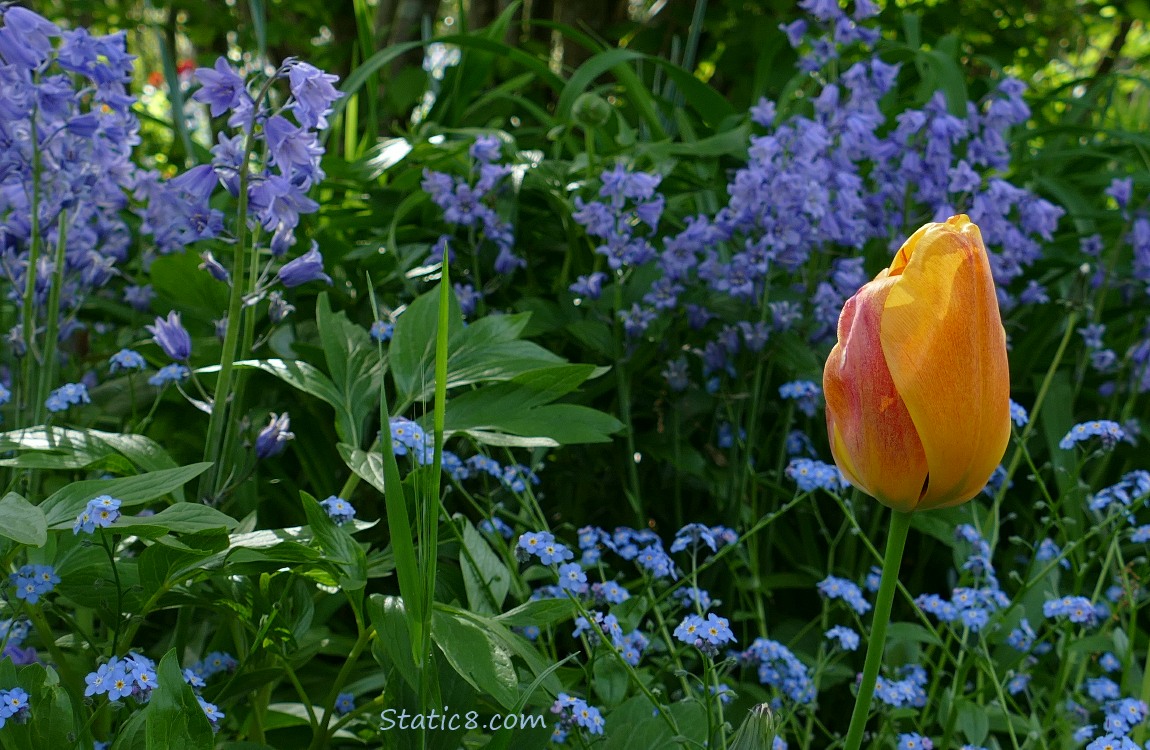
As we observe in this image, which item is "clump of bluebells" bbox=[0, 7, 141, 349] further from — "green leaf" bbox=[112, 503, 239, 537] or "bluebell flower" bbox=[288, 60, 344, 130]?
"green leaf" bbox=[112, 503, 239, 537]

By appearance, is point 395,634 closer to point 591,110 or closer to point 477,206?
point 477,206

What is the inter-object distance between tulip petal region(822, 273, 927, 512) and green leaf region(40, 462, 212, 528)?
589mm

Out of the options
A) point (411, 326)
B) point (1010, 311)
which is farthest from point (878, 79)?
point (411, 326)

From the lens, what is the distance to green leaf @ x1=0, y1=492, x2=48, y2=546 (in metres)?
0.86

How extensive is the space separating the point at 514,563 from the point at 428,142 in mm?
1092

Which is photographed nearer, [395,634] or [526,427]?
[395,634]

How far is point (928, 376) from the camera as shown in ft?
2.42

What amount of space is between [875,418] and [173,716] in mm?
631

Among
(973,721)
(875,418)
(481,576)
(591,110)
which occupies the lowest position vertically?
(973,721)

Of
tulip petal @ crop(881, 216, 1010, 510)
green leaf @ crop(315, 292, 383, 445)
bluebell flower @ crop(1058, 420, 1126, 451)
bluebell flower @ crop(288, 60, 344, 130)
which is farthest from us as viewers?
bluebell flower @ crop(1058, 420, 1126, 451)

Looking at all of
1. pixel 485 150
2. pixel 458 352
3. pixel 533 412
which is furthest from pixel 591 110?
pixel 533 412

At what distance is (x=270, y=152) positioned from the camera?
1.28m

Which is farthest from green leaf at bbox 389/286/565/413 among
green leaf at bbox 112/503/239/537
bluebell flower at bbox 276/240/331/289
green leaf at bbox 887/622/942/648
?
green leaf at bbox 887/622/942/648

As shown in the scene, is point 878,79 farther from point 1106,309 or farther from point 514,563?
point 514,563
